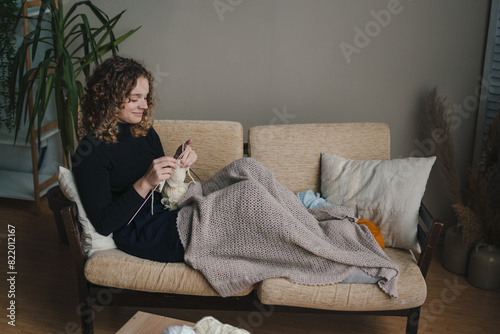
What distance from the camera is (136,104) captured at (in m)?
2.23

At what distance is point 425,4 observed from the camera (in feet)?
9.52

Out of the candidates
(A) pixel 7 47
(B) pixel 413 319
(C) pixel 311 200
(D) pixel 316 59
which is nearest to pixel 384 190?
(C) pixel 311 200

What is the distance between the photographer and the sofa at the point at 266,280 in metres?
2.09

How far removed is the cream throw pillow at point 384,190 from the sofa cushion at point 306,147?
69 mm

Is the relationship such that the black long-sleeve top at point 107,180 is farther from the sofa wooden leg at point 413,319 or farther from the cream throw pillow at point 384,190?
the sofa wooden leg at point 413,319

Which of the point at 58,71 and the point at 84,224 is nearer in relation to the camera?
the point at 84,224

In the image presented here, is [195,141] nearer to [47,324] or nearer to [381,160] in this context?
[381,160]

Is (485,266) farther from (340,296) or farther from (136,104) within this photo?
(136,104)

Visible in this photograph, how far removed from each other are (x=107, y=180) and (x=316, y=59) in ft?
4.89

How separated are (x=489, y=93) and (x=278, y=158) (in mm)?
1254

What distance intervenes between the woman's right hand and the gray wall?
4.01 ft

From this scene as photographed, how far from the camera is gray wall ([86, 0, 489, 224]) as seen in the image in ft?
9.68

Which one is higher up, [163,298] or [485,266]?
[163,298]

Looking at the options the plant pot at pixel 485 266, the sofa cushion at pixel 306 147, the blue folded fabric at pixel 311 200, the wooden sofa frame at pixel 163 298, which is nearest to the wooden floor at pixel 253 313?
the plant pot at pixel 485 266
